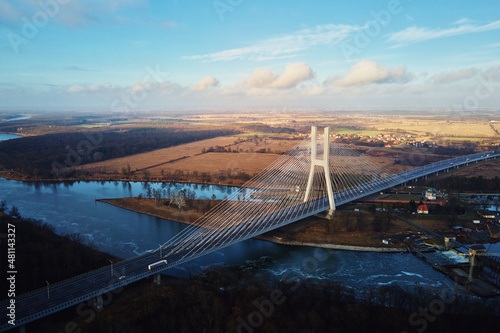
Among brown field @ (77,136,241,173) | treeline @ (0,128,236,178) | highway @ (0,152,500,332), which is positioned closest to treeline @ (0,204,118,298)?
highway @ (0,152,500,332)

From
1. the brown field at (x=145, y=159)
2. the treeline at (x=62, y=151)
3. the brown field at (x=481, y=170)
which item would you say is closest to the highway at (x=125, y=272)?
the brown field at (x=481, y=170)

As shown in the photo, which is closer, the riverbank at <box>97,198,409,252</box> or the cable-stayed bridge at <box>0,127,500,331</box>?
the cable-stayed bridge at <box>0,127,500,331</box>

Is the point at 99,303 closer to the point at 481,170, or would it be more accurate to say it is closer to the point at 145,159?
the point at 145,159

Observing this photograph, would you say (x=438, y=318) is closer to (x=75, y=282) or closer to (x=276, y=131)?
(x=75, y=282)

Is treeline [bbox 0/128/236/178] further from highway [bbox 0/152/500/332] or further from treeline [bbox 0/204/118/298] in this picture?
highway [bbox 0/152/500/332]

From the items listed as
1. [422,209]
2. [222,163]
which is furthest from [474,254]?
[222,163]

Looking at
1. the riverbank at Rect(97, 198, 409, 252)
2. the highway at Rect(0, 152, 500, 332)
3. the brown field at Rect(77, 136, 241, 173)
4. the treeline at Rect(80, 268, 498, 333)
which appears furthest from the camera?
the brown field at Rect(77, 136, 241, 173)
